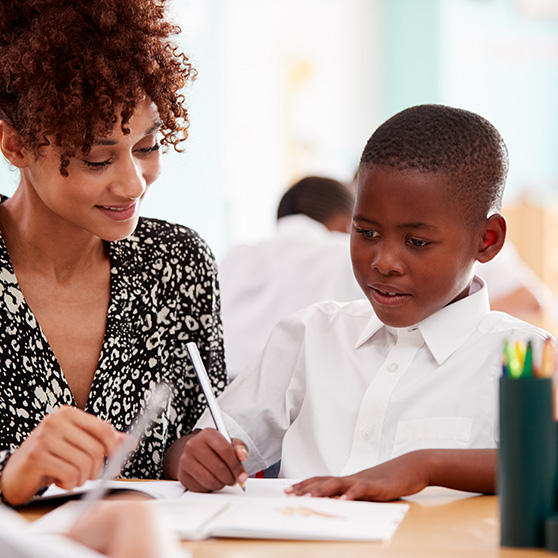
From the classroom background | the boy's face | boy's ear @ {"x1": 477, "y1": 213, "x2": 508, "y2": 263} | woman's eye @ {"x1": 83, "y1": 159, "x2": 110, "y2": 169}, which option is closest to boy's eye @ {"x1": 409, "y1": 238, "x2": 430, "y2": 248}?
the boy's face

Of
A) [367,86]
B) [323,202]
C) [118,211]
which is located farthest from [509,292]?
[367,86]

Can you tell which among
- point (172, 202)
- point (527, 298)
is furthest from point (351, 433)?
point (172, 202)

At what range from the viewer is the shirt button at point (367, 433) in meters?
1.15

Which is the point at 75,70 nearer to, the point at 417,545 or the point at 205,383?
the point at 205,383

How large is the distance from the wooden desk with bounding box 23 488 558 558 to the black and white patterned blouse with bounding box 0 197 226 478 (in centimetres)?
60

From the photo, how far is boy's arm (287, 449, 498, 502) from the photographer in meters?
0.91

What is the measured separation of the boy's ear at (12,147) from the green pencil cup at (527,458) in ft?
2.81

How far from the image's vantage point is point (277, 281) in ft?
9.18

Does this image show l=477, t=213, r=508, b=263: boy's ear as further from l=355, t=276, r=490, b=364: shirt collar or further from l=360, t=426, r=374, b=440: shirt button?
l=360, t=426, r=374, b=440: shirt button

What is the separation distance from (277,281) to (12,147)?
5.17ft

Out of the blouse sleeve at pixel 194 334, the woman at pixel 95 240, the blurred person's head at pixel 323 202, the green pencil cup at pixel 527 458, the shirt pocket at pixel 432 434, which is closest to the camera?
the green pencil cup at pixel 527 458

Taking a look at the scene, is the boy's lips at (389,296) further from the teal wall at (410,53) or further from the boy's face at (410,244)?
the teal wall at (410,53)

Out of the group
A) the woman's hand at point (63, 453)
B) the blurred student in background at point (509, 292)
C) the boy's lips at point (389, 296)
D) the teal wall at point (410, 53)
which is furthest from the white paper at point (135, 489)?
the teal wall at point (410, 53)

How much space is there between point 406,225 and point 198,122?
9.86 ft
